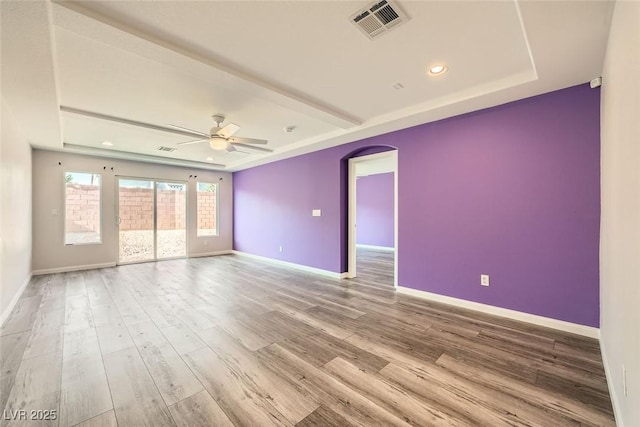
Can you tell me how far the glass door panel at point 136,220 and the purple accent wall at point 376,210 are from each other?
6453 mm

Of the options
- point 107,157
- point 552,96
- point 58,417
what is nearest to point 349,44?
point 552,96

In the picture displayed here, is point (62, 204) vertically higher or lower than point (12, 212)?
higher

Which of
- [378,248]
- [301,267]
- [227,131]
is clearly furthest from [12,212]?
[378,248]

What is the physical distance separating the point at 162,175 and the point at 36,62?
5011mm

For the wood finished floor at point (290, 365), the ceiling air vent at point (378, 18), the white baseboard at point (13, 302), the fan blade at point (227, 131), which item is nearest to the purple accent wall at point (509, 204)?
the wood finished floor at point (290, 365)

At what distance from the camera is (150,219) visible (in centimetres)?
650

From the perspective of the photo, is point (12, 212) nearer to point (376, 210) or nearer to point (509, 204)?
point (509, 204)

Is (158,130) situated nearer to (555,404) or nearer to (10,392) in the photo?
(10,392)

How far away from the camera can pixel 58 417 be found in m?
1.51

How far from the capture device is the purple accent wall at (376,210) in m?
8.58

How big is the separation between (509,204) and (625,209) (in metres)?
1.70

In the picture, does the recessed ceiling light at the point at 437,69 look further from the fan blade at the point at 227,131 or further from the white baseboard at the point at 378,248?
the white baseboard at the point at 378,248

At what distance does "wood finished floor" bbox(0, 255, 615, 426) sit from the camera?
5.12 ft

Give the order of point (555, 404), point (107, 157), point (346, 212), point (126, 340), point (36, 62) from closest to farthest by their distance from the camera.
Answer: point (555, 404) → point (36, 62) → point (126, 340) → point (346, 212) → point (107, 157)
